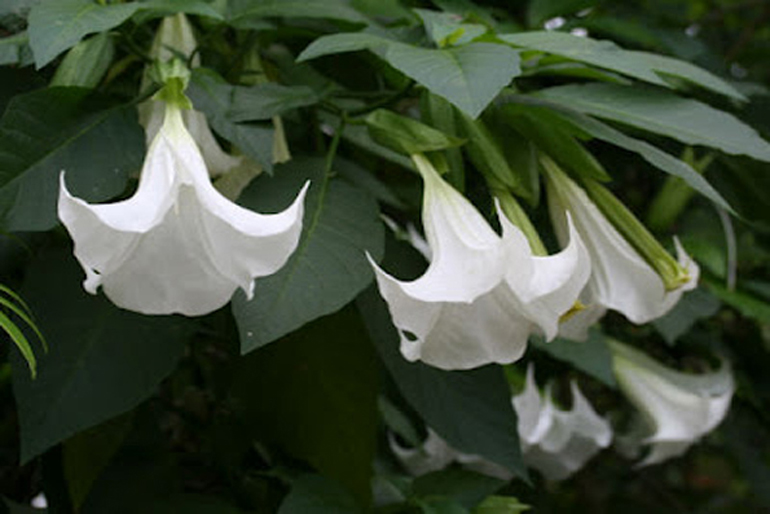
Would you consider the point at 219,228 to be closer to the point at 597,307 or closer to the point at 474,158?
the point at 474,158

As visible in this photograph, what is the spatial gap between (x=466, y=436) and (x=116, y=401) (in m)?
0.30

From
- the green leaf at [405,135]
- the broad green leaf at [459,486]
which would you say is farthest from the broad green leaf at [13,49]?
the broad green leaf at [459,486]

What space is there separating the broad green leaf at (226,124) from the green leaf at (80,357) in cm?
17

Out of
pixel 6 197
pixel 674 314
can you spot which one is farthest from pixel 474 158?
pixel 674 314

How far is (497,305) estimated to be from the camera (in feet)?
2.32

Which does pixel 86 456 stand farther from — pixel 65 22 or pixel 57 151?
pixel 65 22

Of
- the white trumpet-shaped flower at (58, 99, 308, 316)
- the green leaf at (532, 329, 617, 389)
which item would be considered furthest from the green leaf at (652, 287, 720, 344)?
the white trumpet-shaped flower at (58, 99, 308, 316)

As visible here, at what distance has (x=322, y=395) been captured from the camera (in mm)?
943

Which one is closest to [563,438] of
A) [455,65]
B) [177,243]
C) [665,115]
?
[665,115]

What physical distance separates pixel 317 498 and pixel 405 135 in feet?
1.08

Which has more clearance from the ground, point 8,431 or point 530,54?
point 530,54

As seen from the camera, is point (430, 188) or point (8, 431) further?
point (8, 431)

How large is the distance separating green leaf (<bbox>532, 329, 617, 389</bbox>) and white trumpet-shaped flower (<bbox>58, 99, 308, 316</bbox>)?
577 millimetres

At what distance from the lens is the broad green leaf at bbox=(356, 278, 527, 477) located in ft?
2.81
